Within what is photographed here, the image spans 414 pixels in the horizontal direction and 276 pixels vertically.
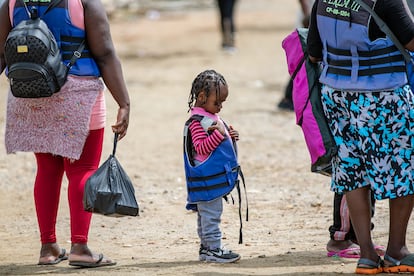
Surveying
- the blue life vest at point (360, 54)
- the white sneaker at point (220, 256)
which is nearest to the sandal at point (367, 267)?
the white sneaker at point (220, 256)

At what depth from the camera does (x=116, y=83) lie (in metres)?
6.20

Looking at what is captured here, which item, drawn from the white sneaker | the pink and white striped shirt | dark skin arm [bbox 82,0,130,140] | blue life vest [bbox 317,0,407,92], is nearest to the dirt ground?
the white sneaker

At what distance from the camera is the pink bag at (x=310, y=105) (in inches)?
229

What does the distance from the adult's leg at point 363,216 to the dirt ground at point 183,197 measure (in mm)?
203

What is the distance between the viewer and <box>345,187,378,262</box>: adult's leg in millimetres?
5762

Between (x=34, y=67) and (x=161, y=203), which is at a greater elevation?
(x=34, y=67)

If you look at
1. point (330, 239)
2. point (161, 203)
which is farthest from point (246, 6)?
point (330, 239)

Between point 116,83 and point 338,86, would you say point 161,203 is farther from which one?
point 338,86

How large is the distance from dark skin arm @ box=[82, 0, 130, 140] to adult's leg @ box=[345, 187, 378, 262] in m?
1.43

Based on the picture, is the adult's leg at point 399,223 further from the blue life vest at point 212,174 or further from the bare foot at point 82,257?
the bare foot at point 82,257

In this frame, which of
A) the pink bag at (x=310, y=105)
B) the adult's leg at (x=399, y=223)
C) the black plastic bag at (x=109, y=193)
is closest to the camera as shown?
the adult's leg at (x=399, y=223)

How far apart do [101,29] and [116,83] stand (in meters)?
0.34

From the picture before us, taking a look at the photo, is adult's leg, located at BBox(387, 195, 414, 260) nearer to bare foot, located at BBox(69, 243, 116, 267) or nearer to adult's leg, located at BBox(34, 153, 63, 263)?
bare foot, located at BBox(69, 243, 116, 267)

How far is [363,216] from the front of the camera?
18.9ft
